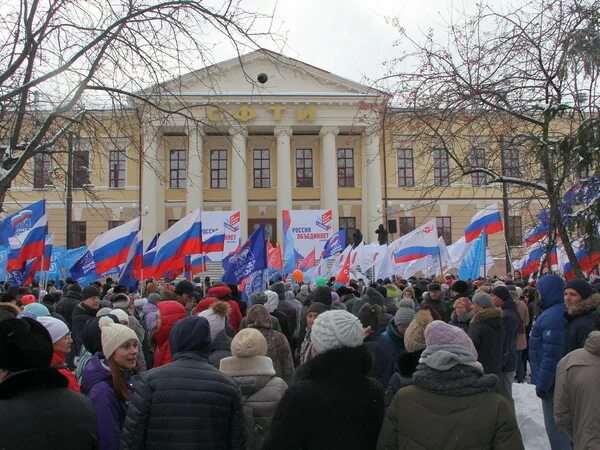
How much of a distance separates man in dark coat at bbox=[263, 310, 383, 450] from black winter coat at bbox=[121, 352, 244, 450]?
0.50m

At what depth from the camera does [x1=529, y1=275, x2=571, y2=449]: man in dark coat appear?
18.3 feet

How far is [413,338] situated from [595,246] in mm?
3858

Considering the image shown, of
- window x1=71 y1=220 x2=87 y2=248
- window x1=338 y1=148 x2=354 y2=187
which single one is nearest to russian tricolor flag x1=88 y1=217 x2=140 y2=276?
window x1=71 y1=220 x2=87 y2=248

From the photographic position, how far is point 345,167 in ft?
145

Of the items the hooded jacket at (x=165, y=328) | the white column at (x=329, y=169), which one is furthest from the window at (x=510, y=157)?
the white column at (x=329, y=169)

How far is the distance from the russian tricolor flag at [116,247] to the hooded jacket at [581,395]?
1134cm

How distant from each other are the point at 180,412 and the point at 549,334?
12.3 feet

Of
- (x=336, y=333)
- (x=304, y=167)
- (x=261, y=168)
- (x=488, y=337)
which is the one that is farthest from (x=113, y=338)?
(x=304, y=167)

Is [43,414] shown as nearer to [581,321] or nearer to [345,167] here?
[581,321]

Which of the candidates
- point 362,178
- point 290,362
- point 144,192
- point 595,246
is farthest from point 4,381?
point 362,178

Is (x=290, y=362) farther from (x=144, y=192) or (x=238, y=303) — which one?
(x=144, y=192)

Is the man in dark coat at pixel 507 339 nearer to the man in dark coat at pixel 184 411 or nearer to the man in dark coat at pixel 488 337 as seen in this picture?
the man in dark coat at pixel 488 337

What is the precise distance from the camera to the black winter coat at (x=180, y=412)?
3186 millimetres

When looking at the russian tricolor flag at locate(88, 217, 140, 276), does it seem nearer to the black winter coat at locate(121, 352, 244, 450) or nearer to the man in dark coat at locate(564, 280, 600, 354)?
the man in dark coat at locate(564, 280, 600, 354)
